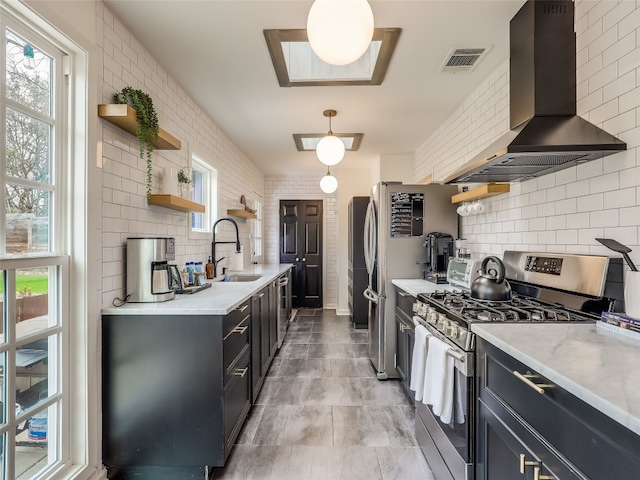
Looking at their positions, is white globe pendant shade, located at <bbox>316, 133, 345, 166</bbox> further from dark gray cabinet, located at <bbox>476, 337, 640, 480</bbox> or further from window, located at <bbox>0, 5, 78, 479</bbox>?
dark gray cabinet, located at <bbox>476, 337, 640, 480</bbox>

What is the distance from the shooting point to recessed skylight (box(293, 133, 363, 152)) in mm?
4012

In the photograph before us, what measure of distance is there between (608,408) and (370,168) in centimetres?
518

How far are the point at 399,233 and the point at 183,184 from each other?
6.30ft

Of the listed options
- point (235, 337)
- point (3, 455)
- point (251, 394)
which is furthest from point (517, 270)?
point (3, 455)

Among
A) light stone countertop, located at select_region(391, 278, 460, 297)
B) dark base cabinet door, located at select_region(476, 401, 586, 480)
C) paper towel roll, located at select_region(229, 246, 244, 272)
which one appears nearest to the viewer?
dark base cabinet door, located at select_region(476, 401, 586, 480)

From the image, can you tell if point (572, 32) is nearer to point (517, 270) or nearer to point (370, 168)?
point (517, 270)

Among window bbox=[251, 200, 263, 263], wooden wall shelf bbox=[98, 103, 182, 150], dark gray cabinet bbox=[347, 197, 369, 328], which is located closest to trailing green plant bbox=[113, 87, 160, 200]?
wooden wall shelf bbox=[98, 103, 182, 150]

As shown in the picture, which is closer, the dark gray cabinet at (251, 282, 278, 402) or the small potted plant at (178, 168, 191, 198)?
the dark gray cabinet at (251, 282, 278, 402)

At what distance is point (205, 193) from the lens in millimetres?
3592

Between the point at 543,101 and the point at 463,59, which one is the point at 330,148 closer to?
the point at 463,59

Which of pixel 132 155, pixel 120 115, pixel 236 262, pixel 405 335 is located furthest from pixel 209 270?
pixel 405 335

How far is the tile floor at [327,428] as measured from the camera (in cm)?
185

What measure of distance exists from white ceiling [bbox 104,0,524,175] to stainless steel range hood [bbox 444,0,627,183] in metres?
0.21

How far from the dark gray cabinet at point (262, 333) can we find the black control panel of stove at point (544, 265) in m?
1.86
